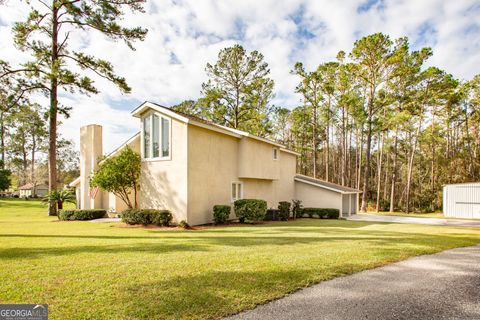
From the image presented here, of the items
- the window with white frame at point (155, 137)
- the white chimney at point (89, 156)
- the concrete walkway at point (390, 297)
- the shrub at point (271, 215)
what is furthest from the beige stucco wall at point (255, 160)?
the concrete walkway at point (390, 297)

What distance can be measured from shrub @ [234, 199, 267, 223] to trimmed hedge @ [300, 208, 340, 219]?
20.7 feet

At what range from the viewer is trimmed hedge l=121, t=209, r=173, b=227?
1299 centimetres

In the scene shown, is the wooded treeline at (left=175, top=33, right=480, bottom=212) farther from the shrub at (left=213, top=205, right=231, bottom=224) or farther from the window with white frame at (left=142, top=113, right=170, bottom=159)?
the shrub at (left=213, top=205, right=231, bottom=224)

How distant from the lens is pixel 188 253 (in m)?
6.80

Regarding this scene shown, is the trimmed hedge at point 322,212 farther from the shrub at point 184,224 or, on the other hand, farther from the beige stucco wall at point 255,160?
the shrub at point 184,224

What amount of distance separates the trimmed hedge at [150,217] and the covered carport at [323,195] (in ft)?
42.8

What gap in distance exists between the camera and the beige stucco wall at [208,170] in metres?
13.7

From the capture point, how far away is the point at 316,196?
2241cm

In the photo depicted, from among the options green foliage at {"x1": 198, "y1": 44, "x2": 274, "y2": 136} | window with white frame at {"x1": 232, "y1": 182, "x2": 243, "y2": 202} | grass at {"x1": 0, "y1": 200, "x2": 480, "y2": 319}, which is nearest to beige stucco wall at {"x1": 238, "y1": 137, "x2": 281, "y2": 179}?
window with white frame at {"x1": 232, "y1": 182, "x2": 243, "y2": 202}

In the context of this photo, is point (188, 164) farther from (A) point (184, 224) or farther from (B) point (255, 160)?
(B) point (255, 160)

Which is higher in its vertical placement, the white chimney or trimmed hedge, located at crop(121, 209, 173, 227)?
the white chimney

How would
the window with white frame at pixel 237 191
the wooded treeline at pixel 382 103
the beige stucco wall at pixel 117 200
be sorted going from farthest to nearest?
the wooded treeline at pixel 382 103
the beige stucco wall at pixel 117 200
the window with white frame at pixel 237 191

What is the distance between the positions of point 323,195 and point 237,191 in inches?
337

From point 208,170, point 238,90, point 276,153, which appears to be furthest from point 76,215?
point 238,90
